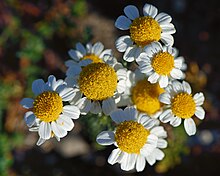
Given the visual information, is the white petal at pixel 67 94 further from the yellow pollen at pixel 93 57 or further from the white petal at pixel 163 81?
the white petal at pixel 163 81

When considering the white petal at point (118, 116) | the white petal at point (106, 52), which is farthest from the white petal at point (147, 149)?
the white petal at point (106, 52)

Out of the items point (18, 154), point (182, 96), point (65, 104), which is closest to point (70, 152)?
point (18, 154)

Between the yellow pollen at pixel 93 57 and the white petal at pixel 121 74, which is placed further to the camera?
the yellow pollen at pixel 93 57

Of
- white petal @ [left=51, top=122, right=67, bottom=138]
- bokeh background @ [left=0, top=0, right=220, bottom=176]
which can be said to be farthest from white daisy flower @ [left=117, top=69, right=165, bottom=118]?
bokeh background @ [left=0, top=0, right=220, bottom=176]

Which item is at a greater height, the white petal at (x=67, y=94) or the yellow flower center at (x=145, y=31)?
the yellow flower center at (x=145, y=31)

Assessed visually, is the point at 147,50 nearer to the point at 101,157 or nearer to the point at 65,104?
the point at 65,104

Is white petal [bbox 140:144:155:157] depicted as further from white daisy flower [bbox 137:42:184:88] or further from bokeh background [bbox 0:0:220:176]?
bokeh background [bbox 0:0:220:176]

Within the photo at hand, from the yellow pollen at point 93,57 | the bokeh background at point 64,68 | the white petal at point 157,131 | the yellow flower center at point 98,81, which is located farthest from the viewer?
the bokeh background at point 64,68
